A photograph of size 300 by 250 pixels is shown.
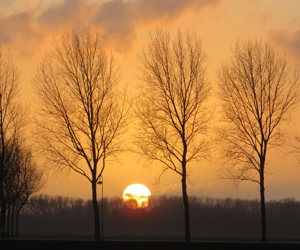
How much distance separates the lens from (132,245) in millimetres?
32750

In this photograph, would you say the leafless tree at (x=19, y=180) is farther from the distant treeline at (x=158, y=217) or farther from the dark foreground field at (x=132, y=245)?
the distant treeline at (x=158, y=217)

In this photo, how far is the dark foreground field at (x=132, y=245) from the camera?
30656mm

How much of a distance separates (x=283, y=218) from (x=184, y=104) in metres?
120

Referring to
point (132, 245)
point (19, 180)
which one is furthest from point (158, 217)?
point (132, 245)

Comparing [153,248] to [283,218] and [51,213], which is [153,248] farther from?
[51,213]

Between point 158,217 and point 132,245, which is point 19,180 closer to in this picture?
point 132,245

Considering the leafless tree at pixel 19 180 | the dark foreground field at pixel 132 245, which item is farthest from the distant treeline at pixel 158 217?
the dark foreground field at pixel 132 245

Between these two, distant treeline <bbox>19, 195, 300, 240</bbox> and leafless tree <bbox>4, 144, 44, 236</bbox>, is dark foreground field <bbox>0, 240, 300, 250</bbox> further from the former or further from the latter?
distant treeline <bbox>19, 195, 300, 240</bbox>

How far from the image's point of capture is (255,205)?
17625 cm

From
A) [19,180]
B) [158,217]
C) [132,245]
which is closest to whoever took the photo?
[132,245]

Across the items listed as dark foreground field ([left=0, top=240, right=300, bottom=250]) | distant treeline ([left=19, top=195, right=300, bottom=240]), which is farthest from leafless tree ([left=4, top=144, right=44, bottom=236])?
distant treeline ([left=19, top=195, right=300, bottom=240])

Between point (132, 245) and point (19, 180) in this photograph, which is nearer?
point (132, 245)

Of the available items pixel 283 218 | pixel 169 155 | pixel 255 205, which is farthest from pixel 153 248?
pixel 255 205

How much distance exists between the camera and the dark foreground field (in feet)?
101
